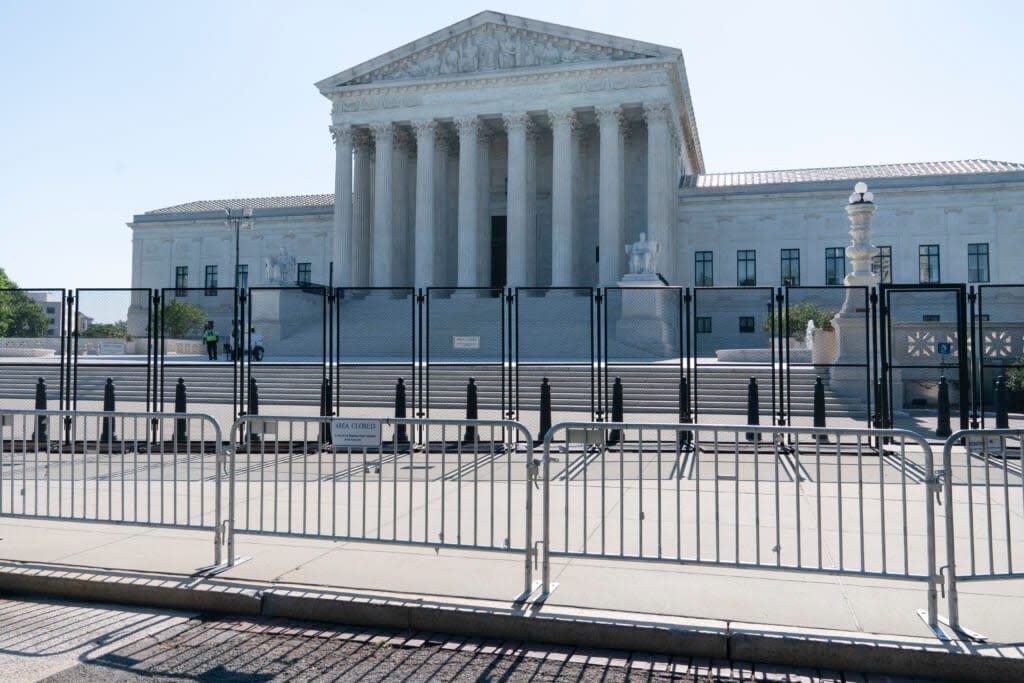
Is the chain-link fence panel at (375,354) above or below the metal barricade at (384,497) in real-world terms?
above

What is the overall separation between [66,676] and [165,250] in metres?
74.0

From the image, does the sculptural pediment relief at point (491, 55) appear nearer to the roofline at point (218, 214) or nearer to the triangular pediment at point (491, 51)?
the triangular pediment at point (491, 51)

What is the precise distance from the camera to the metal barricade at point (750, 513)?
5535 millimetres

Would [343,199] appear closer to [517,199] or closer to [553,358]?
[517,199]

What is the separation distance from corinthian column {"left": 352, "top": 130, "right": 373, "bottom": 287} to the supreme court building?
0.46 feet

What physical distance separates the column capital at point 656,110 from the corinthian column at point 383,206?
17083 millimetres

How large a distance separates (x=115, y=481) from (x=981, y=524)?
1023 cm

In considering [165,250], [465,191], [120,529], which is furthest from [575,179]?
[120,529]

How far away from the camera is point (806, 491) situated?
992 centimetres

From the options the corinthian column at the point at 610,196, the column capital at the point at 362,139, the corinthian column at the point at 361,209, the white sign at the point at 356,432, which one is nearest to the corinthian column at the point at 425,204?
the column capital at the point at 362,139

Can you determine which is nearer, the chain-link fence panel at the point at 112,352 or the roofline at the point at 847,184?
the chain-link fence panel at the point at 112,352

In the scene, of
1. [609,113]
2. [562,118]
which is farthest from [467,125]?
[609,113]

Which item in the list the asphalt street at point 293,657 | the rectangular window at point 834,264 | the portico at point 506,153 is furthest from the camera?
the rectangular window at point 834,264

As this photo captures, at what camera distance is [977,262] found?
180 feet
